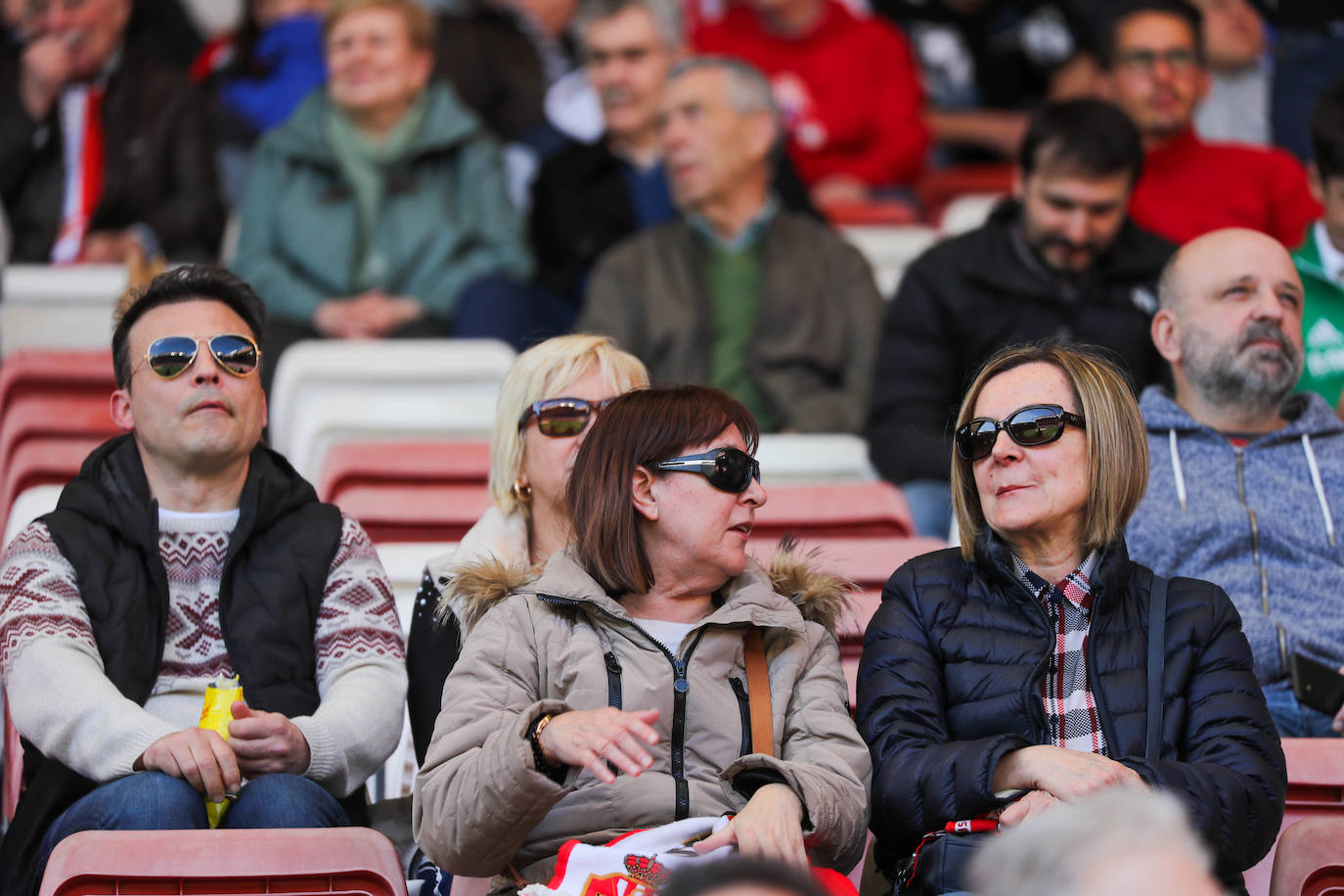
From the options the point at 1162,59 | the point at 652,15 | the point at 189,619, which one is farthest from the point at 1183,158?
the point at 189,619

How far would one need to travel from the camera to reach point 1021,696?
2676 mm

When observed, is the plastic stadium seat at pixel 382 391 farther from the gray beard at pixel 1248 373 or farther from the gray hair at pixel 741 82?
the gray beard at pixel 1248 373

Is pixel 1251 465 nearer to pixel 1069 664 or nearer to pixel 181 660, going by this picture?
pixel 1069 664

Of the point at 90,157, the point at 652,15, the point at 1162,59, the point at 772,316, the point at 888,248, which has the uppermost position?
the point at 652,15

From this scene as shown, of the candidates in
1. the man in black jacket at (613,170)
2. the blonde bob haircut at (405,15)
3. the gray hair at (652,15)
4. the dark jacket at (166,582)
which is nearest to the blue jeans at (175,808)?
the dark jacket at (166,582)

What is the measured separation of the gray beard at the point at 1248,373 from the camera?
138 inches

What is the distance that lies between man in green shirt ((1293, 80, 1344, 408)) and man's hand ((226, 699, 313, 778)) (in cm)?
259

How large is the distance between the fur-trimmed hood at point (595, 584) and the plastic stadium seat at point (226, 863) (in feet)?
1.44


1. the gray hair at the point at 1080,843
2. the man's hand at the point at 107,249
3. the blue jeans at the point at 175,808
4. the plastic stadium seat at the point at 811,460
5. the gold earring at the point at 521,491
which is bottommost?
the blue jeans at the point at 175,808

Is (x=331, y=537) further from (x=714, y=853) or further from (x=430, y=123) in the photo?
(x=430, y=123)

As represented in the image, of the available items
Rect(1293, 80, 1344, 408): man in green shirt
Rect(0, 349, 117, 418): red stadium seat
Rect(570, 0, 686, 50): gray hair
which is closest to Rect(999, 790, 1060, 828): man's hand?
Rect(1293, 80, 1344, 408): man in green shirt

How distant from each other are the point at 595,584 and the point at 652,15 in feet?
12.3

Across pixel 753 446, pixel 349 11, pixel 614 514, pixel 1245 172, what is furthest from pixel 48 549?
pixel 1245 172

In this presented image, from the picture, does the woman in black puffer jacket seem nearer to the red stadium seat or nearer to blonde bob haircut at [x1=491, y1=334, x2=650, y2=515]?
blonde bob haircut at [x1=491, y1=334, x2=650, y2=515]
